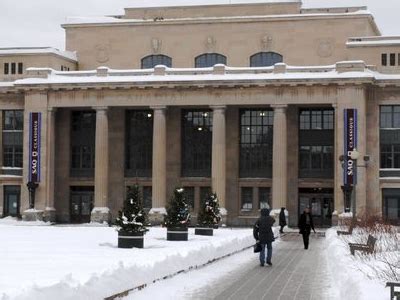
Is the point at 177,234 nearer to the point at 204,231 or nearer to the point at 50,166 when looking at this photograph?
the point at 204,231

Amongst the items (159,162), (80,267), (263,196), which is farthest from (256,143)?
(80,267)

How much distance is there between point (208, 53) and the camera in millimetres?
73562

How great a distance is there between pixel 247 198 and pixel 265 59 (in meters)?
12.8

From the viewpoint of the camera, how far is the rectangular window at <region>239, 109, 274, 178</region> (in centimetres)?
6888

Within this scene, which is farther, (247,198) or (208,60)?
(208,60)

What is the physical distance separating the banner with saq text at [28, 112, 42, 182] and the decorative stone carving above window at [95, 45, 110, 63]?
33.1 feet

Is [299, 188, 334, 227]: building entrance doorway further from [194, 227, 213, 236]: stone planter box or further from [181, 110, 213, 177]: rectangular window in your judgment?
[194, 227, 213, 236]: stone planter box

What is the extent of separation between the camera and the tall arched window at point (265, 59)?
7212cm

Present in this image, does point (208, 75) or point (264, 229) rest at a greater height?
point (208, 75)

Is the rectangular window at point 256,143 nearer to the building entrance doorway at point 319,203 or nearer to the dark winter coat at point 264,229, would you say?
the building entrance doorway at point 319,203

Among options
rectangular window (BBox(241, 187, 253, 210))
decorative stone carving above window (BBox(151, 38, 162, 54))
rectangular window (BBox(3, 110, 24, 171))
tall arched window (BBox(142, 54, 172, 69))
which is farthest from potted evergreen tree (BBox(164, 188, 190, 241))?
decorative stone carving above window (BBox(151, 38, 162, 54))

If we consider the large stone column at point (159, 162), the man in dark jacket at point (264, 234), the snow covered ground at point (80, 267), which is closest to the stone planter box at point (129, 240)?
the snow covered ground at point (80, 267)

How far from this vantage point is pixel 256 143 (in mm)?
69438

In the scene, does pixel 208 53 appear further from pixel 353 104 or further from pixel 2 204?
pixel 2 204
